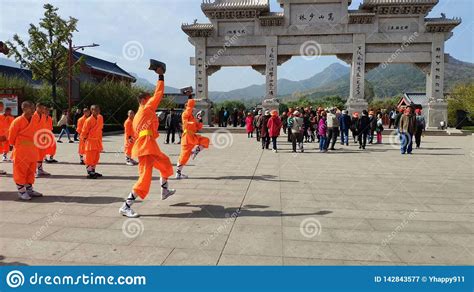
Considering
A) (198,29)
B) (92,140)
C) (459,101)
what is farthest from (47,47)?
(459,101)

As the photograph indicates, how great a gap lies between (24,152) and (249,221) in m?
3.68

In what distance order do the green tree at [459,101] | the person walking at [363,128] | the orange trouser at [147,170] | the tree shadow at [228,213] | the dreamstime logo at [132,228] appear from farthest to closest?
the green tree at [459,101]
the person walking at [363,128]
the tree shadow at [228,213]
the orange trouser at [147,170]
the dreamstime logo at [132,228]

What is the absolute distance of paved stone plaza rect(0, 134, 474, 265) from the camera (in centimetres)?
346

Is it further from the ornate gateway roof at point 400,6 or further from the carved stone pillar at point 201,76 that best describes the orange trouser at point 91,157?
the ornate gateway roof at point 400,6

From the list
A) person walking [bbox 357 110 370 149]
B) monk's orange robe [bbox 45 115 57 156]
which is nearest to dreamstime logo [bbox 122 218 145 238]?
monk's orange robe [bbox 45 115 57 156]

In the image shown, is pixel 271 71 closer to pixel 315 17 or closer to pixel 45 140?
pixel 315 17

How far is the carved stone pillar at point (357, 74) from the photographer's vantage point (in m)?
26.6

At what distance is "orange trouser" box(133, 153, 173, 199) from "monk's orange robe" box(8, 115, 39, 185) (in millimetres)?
2057

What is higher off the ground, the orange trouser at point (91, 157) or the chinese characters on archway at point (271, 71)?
the chinese characters on archway at point (271, 71)

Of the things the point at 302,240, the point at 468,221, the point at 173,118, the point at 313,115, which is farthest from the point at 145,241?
the point at 313,115

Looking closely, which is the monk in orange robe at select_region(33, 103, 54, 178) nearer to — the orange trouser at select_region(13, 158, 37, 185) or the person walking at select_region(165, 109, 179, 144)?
the orange trouser at select_region(13, 158, 37, 185)

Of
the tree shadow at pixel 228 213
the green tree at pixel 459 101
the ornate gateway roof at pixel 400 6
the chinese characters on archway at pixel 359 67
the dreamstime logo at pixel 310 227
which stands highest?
the ornate gateway roof at pixel 400 6

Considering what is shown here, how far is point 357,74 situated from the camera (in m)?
26.9

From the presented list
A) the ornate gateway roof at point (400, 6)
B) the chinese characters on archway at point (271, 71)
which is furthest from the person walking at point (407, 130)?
the ornate gateway roof at point (400, 6)
